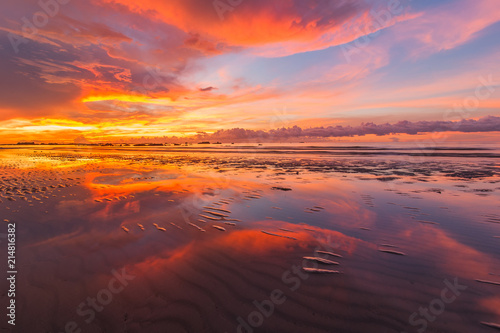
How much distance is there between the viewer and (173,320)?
10.7ft

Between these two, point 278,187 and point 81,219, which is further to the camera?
point 278,187

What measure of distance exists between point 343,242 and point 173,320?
463 cm

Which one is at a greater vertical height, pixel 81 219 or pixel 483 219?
pixel 81 219

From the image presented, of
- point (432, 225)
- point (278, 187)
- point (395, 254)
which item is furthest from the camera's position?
point (278, 187)

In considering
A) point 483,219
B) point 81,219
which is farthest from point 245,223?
point 483,219

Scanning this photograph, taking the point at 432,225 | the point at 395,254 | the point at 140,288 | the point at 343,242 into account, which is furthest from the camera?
the point at 432,225

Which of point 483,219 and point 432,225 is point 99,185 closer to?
point 432,225

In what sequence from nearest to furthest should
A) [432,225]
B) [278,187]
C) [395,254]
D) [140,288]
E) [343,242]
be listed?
[140,288]
[395,254]
[343,242]
[432,225]
[278,187]

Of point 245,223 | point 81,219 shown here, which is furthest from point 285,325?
point 81,219

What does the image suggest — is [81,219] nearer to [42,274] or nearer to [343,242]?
[42,274]

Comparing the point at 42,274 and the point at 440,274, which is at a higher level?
the point at 42,274

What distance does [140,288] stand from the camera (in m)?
3.98

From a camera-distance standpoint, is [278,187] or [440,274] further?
[278,187]

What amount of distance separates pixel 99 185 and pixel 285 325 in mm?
14279
